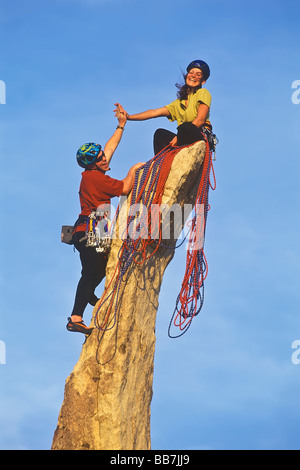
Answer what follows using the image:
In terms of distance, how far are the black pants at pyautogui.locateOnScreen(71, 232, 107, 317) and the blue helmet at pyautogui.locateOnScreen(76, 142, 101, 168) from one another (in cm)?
105

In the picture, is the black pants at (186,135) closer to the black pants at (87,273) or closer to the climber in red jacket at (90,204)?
the climber in red jacket at (90,204)

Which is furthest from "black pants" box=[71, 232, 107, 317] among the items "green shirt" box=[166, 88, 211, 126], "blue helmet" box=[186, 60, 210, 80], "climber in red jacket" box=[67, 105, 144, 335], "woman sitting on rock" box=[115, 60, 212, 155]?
"blue helmet" box=[186, 60, 210, 80]

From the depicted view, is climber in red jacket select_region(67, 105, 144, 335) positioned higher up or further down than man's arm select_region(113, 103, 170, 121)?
further down

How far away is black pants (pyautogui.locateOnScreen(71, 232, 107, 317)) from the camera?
1216 centimetres

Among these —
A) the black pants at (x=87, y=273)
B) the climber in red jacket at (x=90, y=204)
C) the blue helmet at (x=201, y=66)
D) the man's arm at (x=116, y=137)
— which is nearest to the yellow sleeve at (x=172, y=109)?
the blue helmet at (x=201, y=66)

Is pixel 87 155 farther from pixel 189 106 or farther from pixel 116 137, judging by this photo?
pixel 189 106

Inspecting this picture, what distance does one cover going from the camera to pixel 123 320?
471 inches

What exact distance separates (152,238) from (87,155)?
1.56 meters

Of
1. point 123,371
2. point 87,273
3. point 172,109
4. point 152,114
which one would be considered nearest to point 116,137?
point 152,114

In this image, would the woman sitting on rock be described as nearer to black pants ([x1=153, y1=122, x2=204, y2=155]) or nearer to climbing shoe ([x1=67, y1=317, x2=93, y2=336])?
black pants ([x1=153, y1=122, x2=204, y2=155])

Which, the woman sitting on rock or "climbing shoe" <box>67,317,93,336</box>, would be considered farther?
the woman sitting on rock

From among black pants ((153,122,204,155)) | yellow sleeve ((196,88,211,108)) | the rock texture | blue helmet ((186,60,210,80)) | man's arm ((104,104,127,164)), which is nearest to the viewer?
the rock texture
